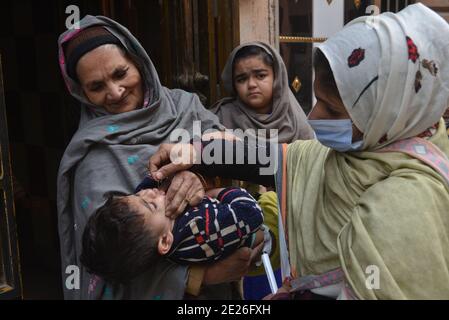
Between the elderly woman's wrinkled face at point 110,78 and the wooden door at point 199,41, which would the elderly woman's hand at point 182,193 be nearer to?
the elderly woman's wrinkled face at point 110,78

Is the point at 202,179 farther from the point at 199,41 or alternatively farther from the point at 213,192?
the point at 199,41

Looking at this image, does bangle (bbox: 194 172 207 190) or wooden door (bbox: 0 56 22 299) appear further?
wooden door (bbox: 0 56 22 299)

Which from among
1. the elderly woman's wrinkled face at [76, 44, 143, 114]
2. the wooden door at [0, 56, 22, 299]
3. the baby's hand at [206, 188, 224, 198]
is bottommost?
the wooden door at [0, 56, 22, 299]

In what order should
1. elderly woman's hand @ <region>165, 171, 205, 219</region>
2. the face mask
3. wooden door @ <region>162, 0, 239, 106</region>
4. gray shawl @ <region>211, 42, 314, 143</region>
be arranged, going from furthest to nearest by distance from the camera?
1. wooden door @ <region>162, 0, 239, 106</region>
2. gray shawl @ <region>211, 42, 314, 143</region>
3. elderly woman's hand @ <region>165, 171, 205, 219</region>
4. the face mask

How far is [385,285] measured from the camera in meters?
1.04

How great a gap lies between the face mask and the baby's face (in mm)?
473

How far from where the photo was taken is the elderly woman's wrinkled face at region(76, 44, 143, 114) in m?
1.63

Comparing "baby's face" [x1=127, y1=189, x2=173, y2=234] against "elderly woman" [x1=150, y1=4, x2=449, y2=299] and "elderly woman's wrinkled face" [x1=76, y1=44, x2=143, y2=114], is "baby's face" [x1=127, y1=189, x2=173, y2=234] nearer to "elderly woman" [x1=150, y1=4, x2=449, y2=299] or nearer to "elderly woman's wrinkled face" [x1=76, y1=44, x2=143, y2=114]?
"elderly woman" [x1=150, y1=4, x2=449, y2=299]

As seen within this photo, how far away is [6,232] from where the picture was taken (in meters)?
2.02

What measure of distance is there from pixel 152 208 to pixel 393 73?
706 millimetres

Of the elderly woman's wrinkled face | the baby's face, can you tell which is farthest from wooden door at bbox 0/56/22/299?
the baby's face
